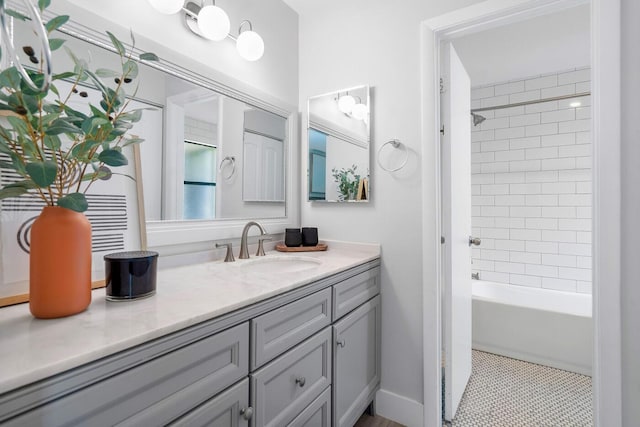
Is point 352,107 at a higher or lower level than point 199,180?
higher

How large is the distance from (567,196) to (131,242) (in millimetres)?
3458

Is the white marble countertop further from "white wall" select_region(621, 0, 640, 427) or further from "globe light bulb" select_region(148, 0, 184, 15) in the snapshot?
"white wall" select_region(621, 0, 640, 427)

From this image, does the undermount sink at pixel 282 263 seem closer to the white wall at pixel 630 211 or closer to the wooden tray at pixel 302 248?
the wooden tray at pixel 302 248

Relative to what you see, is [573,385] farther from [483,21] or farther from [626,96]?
[483,21]

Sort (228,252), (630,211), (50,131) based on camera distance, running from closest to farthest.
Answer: (50,131) < (630,211) < (228,252)

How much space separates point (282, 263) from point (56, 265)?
106cm

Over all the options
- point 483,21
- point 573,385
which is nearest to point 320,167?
point 483,21

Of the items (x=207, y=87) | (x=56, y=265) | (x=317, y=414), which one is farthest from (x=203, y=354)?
(x=207, y=87)

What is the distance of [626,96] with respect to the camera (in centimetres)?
124

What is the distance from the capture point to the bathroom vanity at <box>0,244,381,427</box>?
0.56 metres

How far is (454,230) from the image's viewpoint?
1705 millimetres

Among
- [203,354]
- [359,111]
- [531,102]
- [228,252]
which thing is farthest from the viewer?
[531,102]

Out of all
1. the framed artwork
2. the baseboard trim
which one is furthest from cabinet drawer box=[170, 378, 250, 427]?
the baseboard trim

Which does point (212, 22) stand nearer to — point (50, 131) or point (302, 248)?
point (50, 131)
